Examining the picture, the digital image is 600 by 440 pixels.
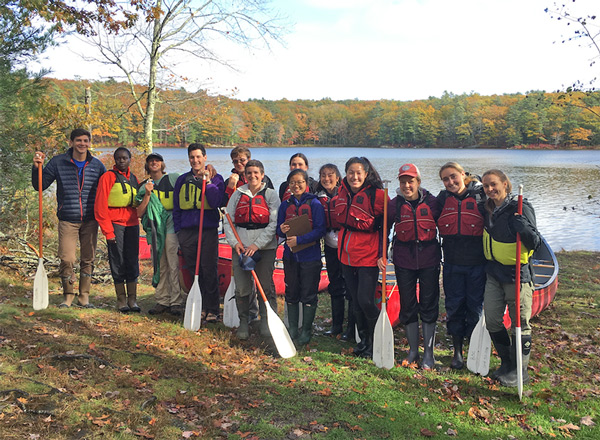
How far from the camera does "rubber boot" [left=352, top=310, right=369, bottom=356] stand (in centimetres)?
530

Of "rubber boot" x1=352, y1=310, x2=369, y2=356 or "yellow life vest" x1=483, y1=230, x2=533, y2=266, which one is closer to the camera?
"yellow life vest" x1=483, y1=230, x2=533, y2=266

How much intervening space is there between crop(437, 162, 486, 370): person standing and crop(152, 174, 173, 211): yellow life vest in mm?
3401

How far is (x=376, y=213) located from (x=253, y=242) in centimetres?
147

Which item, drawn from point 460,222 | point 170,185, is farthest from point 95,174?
point 460,222

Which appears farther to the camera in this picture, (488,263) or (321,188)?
(321,188)

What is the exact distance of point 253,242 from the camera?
5305 mm

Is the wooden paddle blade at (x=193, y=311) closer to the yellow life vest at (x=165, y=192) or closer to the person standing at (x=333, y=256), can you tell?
the yellow life vest at (x=165, y=192)

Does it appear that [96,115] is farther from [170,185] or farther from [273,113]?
[273,113]

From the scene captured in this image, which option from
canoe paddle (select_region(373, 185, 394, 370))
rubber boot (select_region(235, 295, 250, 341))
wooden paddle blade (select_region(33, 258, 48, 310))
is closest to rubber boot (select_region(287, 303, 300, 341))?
rubber boot (select_region(235, 295, 250, 341))

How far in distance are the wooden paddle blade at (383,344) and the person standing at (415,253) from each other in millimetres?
255

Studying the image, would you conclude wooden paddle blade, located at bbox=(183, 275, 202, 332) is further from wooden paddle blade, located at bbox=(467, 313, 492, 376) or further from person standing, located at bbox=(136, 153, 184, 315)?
wooden paddle blade, located at bbox=(467, 313, 492, 376)

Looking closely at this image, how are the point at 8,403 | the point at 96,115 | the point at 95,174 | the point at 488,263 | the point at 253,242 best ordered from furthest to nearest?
the point at 96,115
the point at 95,174
the point at 253,242
the point at 488,263
the point at 8,403

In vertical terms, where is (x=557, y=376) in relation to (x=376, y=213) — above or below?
below

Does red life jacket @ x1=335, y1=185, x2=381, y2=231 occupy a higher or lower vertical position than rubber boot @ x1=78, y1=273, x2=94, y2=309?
higher
